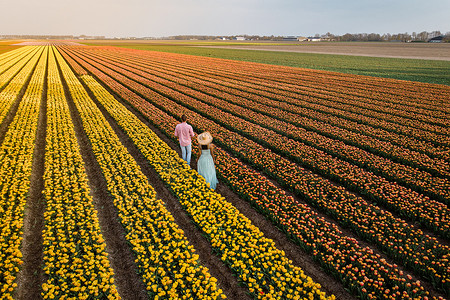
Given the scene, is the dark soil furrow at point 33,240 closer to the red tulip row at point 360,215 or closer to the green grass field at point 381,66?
the red tulip row at point 360,215

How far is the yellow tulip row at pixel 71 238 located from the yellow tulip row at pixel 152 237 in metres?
0.75

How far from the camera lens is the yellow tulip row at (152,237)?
550 centimetres

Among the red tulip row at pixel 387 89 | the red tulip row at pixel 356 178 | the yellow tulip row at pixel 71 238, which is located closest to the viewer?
the yellow tulip row at pixel 71 238

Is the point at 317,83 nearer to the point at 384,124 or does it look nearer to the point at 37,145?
the point at 384,124

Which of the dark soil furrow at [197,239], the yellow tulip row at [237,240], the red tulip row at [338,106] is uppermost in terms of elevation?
the red tulip row at [338,106]

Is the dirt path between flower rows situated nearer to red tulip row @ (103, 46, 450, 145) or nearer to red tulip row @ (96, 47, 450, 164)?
red tulip row @ (103, 46, 450, 145)

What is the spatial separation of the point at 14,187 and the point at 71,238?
12.1 feet

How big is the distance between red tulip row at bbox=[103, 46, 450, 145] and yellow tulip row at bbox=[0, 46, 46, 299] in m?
17.6

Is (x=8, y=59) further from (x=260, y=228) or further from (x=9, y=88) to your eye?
(x=260, y=228)

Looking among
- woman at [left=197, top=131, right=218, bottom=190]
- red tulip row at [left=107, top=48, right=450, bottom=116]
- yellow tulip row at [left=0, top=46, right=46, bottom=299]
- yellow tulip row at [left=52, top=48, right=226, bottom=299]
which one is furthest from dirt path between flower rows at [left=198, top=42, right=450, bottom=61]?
yellow tulip row at [left=0, top=46, right=46, bottom=299]

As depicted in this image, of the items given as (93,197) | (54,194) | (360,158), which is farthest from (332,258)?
(54,194)

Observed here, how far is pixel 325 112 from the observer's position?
19062 millimetres

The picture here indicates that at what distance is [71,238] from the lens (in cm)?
680

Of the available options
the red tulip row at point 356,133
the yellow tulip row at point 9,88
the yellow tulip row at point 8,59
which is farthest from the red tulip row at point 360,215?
the yellow tulip row at point 8,59
